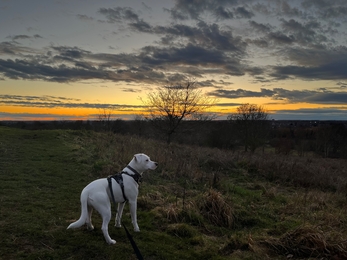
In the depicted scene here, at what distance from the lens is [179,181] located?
438 inches

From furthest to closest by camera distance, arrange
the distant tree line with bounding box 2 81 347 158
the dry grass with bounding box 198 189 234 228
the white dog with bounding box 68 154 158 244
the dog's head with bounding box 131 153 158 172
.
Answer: the distant tree line with bounding box 2 81 347 158
the dry grass with bounding box 198 189 234 228
the dog's head with bounding box 131 153 158 172
the white dog with bounding box 68 154 158 244

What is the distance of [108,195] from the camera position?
5.06 m

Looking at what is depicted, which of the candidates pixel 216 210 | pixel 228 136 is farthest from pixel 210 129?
pixel 216 210

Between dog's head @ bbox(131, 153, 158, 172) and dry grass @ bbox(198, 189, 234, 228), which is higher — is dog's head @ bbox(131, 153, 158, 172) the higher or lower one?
the higher one

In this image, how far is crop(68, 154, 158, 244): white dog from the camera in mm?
4676

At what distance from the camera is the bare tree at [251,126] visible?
38.5 metres

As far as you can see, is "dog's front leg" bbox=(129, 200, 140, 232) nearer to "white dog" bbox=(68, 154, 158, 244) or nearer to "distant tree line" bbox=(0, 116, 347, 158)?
"white dog" bbox=(68, 154, 158, 244)

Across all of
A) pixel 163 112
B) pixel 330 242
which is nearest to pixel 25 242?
pixel 330 242

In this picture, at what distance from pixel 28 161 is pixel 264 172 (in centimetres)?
1202

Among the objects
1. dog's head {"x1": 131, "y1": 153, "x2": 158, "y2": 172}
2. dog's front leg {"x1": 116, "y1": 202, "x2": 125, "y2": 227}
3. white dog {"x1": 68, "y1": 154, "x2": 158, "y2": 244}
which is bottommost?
dog's front leg {"x1": 116, "y1": 202, "x2": 125, "y2": 227}

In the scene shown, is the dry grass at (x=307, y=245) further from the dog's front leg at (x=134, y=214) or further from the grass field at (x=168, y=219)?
the dog's front leg at (x=134, y=214)

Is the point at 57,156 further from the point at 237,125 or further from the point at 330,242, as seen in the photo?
the point at 237,125

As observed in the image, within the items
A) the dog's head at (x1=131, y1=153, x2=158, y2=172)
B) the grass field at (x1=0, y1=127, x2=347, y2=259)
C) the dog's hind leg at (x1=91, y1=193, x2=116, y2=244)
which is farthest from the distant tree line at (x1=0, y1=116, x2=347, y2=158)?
the dog's hind leg at (x1=91, y1=193, x2=116, y2=244)

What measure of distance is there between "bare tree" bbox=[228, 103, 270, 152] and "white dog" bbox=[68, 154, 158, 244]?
34.3 metres
